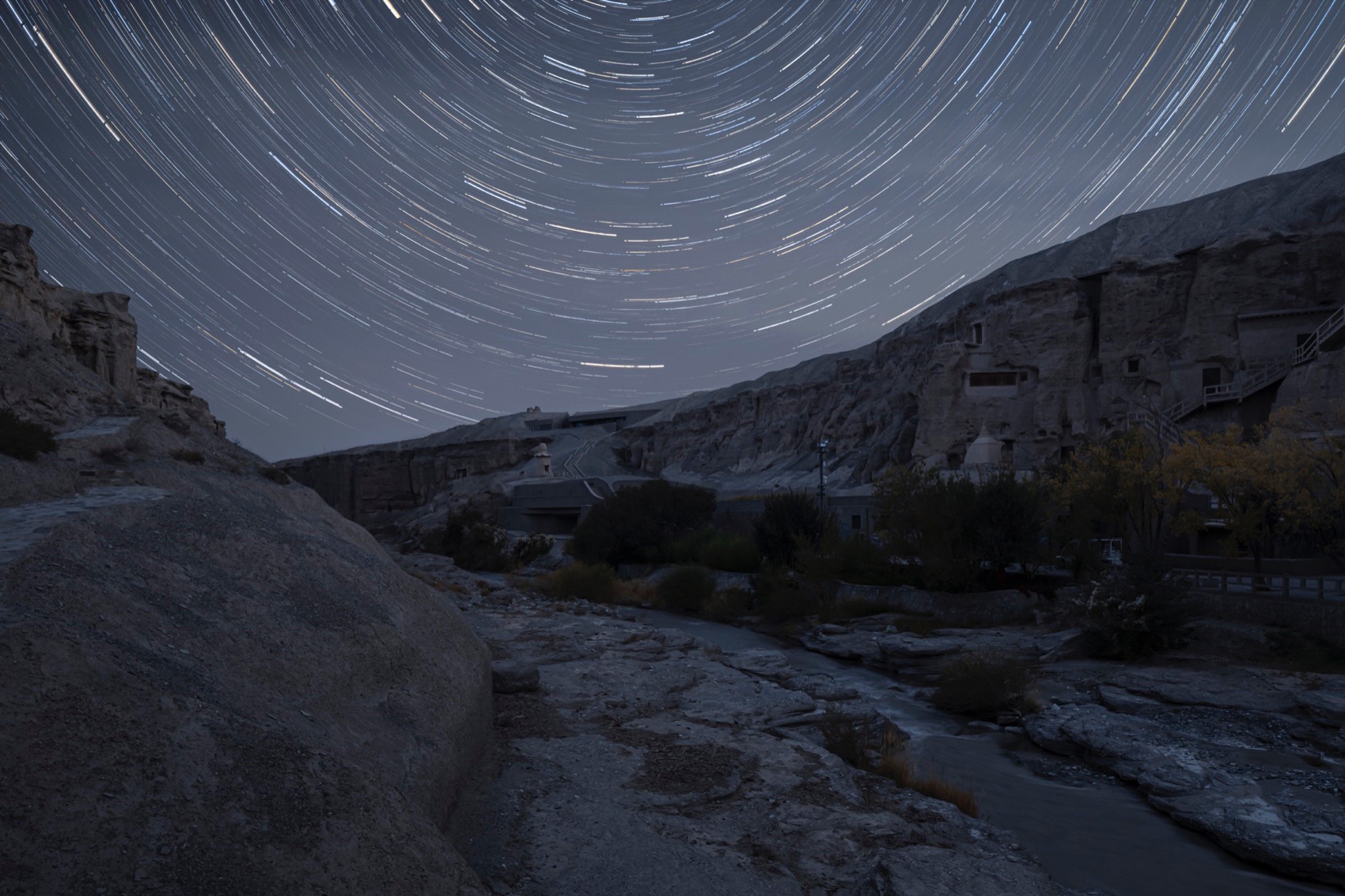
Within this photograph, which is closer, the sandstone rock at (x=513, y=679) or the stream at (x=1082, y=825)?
the stream at (x=1082, y=825)

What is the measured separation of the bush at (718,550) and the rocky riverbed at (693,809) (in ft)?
59.2

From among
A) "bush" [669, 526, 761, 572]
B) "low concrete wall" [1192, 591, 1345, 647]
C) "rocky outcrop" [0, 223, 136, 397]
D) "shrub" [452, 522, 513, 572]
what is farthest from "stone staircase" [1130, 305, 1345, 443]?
"shrub" [452, 522, 513, 572]

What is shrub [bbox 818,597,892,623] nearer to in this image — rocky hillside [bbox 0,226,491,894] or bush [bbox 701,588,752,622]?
bush [bbox 701,588,752,622]

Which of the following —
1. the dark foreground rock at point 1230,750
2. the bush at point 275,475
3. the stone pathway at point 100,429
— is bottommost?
the dark foreground rock at point 1230,750

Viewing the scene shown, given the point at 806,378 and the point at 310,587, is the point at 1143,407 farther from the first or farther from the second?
the point at 310,587

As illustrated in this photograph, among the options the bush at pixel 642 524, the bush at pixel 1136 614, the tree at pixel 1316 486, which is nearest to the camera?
the bush at pixel 1136 614

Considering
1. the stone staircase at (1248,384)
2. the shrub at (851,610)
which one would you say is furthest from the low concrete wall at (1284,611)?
the stone staircase at (1248,384)

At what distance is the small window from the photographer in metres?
44.7

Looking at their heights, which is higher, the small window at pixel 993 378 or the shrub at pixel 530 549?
the small window at pixel 993 378

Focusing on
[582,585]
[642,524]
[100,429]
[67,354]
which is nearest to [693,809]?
[100,429]

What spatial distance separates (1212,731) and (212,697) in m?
13.7

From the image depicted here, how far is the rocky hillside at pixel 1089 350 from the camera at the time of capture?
3653 centimetres

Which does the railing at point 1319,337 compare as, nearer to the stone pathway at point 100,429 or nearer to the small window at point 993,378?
the small window at point 993,378

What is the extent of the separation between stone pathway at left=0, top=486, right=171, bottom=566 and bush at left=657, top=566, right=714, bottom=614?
2183 centimetres
